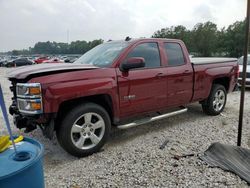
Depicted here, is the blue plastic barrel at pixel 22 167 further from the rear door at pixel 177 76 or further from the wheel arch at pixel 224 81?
the wheel arch at pixel 224 81

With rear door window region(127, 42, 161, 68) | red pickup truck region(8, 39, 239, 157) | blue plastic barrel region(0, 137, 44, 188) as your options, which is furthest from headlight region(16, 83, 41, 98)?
rear door window region(127, 42, 161, 68)

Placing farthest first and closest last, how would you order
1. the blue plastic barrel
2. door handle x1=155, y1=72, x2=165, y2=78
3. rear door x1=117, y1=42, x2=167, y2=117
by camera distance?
door handle x1=155, y1=72, x2=165, y2=78 < rear door x1=117, y1=42, x2=167, y2=117 < the blue plastic barrel

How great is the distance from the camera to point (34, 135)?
16.2ft

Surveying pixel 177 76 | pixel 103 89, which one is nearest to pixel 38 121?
pixel 103 89

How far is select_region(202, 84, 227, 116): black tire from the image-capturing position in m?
5.95

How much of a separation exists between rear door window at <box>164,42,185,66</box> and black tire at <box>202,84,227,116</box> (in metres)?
1.28

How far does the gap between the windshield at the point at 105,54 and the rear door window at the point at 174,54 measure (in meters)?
0.99

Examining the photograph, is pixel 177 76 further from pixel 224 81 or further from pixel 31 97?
pixel 31 97

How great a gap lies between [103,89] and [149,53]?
1355 mm

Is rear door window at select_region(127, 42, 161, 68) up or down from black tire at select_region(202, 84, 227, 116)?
up

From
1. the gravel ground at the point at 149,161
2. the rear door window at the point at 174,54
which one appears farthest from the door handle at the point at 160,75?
the gravel ground at the point at 149,161

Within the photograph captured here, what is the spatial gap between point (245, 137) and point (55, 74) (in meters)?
3.61

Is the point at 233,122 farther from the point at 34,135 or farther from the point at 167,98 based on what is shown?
the point at 34,135

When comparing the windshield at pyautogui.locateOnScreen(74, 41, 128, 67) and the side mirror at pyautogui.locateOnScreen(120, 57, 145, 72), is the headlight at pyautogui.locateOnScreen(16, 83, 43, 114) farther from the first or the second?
the side mirror at pyautogui.locateOnScreen(120, 57, 145, 72)
